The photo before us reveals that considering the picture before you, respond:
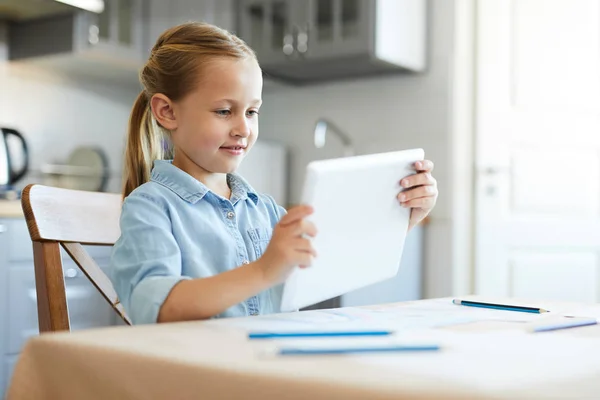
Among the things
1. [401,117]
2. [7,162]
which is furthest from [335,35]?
[7,162]

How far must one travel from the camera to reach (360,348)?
53cm

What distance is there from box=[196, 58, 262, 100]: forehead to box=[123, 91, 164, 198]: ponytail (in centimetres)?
16

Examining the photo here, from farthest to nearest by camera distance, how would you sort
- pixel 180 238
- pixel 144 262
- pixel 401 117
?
1. pixel 401 117
2. pixel 180 238
3. pixel 144 262

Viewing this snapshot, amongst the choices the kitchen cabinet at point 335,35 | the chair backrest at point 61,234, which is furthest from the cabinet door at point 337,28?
the chair backrest at point 61,234

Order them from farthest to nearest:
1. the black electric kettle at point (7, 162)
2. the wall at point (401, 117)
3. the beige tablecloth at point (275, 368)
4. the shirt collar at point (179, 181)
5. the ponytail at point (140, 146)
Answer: the wall at point (401, 117) → the black electric kettle at point (7, 162) → the ponytail at point (140, 146) → the shirt collar at point (179, 181) → the beige tablecloth at point (275, 368)

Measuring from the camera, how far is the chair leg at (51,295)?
3.01 feet

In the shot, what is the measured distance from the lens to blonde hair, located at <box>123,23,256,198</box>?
107 cm

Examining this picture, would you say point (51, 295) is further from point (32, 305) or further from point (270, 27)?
point (270, 27)

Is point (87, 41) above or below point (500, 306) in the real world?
above

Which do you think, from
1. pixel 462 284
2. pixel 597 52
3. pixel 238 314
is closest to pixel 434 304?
pixel 238 314

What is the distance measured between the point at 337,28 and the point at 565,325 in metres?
2.15

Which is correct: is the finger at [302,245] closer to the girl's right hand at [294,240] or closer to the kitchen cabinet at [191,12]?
the girl's right hand at [294,240]

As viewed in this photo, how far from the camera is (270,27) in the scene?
9.57 ft

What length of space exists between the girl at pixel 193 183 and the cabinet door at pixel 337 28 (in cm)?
156
